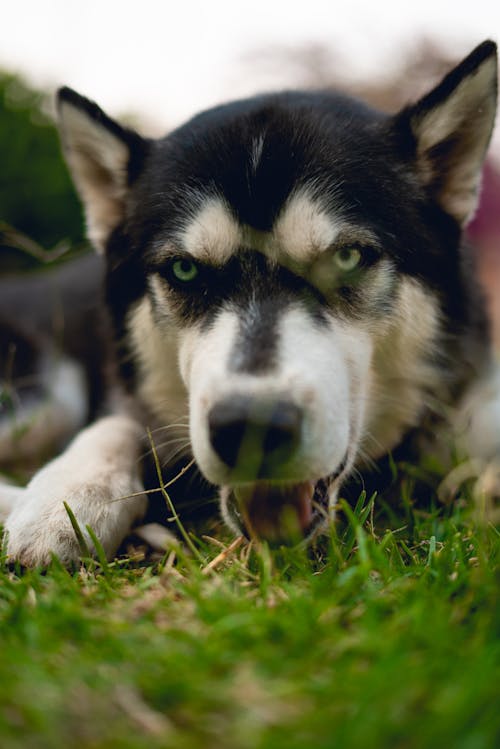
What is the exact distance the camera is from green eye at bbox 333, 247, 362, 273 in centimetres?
208

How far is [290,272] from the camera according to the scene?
203 centimetres

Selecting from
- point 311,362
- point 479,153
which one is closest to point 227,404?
point 311,362

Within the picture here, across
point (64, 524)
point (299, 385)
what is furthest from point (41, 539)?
point (299, 385)

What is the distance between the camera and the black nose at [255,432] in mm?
1535

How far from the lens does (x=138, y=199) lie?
2.47 metres

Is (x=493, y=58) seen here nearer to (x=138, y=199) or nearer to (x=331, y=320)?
(x=331, y=320)

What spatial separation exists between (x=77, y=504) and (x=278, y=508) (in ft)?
1.81

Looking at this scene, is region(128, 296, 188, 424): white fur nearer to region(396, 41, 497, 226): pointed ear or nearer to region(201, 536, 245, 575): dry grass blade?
region(201, 536, 245, 575): dry grass blade

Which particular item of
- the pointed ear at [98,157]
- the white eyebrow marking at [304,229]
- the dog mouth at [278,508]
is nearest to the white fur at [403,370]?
the white eyebrow marking at [304,229]

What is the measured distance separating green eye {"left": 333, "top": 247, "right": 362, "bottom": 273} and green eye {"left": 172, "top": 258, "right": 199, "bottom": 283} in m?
0.44

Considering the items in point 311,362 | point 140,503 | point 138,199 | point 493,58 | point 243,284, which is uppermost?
point 493,58

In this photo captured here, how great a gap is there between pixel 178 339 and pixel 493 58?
1.36m

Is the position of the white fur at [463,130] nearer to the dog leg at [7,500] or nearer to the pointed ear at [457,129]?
the pointed ear at [457,129]

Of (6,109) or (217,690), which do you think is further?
(6,109)
